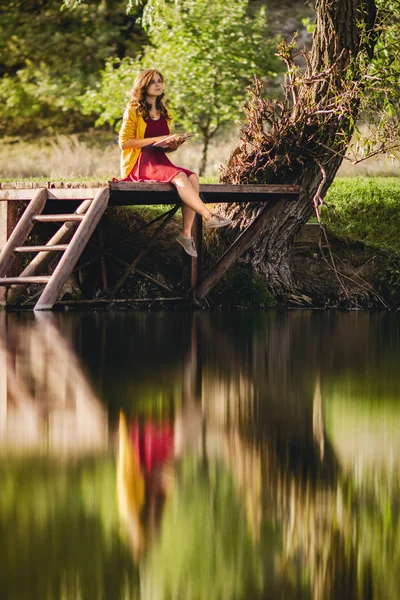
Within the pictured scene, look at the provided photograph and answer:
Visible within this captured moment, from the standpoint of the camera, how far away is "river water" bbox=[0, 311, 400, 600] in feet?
8.18

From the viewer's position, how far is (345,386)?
222 inches

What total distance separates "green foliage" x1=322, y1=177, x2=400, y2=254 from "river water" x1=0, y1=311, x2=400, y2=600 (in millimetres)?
6938

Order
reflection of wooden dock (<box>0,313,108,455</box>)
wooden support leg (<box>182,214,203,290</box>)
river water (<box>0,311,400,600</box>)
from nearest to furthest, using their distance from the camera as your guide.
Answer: river water (<box>0,311,400,600</box>) < reflection of wooden dock (<box>0,313,108,455</box>) < wooden support leg (<box>182,214,203,290</box>)

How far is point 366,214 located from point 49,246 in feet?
18.3

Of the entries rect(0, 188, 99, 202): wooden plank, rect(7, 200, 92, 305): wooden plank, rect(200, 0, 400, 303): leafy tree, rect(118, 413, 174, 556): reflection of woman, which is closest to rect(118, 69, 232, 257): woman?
rect(0, 188, 99, 202): wooden plank

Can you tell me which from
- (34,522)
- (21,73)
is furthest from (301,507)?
(21,73)

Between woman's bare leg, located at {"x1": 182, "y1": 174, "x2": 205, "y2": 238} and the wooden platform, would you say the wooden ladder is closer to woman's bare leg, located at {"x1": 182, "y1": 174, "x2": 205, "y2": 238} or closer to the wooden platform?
the wooden platform

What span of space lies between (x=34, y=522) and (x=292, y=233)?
9.83m

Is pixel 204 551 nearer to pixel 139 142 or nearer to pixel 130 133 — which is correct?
pixel 139 142

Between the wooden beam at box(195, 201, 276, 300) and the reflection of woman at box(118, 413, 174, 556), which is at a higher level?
the wooden beam at box(195, 201, 276, 300)

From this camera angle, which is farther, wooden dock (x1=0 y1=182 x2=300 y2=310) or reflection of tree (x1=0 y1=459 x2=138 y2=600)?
wooden dock (x1=0 y1=182 x2=300 y2=310)

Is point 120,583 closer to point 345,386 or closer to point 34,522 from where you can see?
point 34,522

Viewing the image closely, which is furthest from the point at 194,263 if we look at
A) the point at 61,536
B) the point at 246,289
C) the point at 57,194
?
the point at 61,536

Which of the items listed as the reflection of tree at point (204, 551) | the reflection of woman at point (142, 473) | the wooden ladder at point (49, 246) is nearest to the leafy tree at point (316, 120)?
the wooden ladder at point (49, 246)
